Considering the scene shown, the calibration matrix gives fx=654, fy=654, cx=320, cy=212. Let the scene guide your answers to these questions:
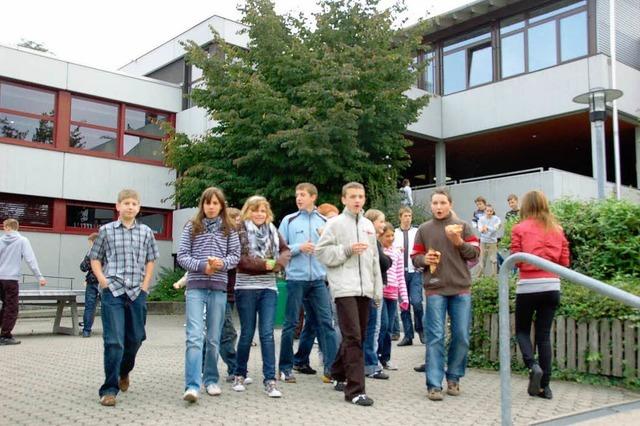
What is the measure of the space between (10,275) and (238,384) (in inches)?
233

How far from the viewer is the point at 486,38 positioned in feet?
72.6

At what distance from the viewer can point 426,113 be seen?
22344 mm

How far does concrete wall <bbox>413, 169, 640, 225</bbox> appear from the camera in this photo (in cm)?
1733

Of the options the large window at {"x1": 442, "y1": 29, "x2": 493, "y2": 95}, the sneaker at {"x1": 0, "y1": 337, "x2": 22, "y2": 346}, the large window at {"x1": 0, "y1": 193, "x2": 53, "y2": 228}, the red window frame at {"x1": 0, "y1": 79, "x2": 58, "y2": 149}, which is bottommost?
the sneaker at {"x1": 0, "y1": 337, "x2": 22, "y2": 346}

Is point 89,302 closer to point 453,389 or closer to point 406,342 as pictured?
point 406,342

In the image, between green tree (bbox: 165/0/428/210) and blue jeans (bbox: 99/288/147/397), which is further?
green tree (bbox: 165/0/428/210)

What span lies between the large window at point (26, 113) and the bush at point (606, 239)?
1754 cm

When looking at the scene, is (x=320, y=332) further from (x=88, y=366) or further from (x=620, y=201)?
(x=620, y=201)

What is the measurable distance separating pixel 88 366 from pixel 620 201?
23.6 ft

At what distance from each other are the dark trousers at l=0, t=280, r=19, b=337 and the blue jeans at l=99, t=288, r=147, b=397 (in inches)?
208

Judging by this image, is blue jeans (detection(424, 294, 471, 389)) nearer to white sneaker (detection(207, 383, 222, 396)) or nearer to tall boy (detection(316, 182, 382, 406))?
tall boy (detection(316, 182, 382, 406))

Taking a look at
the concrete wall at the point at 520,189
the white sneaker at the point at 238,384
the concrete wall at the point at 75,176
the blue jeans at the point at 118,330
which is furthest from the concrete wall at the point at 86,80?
the white sneaker at the point at 238,384

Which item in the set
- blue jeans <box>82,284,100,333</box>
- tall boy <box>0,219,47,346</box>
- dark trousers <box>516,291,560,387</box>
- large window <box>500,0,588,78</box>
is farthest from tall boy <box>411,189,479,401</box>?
large window <box>500,0,588,78</box>

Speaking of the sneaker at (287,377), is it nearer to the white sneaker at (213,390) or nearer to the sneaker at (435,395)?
the white sneaker at (213,390)
